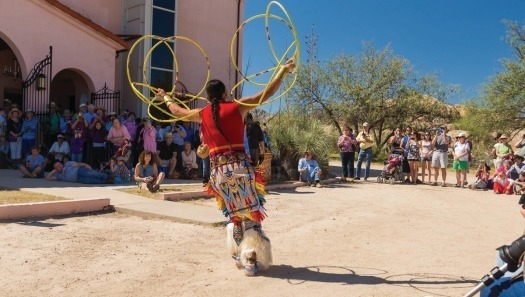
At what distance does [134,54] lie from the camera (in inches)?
719

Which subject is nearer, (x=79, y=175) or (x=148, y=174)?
(x=148, y=174)

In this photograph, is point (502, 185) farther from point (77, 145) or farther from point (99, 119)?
point (77, 145)

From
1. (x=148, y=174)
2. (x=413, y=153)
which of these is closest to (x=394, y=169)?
(x=413, y=153)

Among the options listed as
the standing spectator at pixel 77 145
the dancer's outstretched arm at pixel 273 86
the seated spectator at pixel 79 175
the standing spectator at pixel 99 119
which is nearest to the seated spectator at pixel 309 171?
the seated spectator at pixel 79 175

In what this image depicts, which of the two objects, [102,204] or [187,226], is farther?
[102,204]

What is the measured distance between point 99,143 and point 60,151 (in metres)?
1.01

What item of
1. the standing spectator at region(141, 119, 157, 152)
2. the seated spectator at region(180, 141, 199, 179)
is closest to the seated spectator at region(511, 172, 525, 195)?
the seated spectator at region(180, 141, 199, 179)

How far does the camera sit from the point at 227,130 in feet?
15.3

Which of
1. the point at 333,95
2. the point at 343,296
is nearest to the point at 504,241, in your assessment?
the point at 343,296

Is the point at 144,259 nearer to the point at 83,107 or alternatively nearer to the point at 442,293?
the point at 442,293

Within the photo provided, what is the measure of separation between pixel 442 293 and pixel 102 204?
570 cm

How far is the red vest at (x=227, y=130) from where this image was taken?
15.3 ft

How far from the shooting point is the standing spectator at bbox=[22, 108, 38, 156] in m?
13.4

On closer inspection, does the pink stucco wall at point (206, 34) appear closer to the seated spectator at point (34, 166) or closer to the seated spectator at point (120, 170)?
the seated spectator at point (120, 170)
